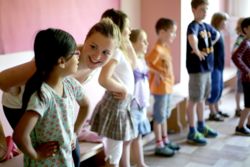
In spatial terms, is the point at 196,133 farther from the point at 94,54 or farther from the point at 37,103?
the point at 37,103

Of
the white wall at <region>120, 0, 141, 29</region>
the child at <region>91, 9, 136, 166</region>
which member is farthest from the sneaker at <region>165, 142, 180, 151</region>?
the white wall at <region>120, 0, 141, 29</region>

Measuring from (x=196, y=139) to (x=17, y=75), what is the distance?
6.68 feet

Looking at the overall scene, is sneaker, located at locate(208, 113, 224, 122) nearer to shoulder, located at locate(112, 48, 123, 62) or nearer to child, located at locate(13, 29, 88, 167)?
shoulder, located at locate(112, 48, 123, 62)

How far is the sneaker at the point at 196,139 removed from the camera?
3.21 meters

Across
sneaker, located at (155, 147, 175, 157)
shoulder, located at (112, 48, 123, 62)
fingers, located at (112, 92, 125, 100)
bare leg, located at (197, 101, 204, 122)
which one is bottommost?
sneaker, located at (155, 147, 175, 157)

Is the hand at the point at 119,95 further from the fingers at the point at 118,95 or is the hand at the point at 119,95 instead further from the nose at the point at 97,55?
the nose at the point at 97,55

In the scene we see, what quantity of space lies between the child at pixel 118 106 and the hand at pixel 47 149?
0.73 metres

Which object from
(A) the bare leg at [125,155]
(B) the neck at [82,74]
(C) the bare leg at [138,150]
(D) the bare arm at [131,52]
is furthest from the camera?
(C) the bare leg at [138,150]

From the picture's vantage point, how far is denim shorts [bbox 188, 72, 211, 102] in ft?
10.2

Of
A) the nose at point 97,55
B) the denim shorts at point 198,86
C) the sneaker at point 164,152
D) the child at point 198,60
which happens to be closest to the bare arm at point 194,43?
the child at point 198,60

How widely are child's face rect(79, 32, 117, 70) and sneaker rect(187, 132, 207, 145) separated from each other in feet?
5.81

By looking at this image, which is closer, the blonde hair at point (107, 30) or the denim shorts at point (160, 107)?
the blonde hair at point (107, 30)

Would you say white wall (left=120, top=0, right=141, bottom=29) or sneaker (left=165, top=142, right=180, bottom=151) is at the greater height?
white wall (left=120, top=0, right=141, bottom=29)

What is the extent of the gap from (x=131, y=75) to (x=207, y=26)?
4.15ft
